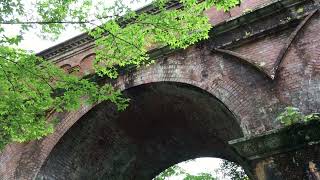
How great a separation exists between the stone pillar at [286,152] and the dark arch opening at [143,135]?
6.07 feet

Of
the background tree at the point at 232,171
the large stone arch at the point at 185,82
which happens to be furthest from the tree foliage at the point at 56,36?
the background tree at the point at 232,171

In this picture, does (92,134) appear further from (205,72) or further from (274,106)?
(274,106)

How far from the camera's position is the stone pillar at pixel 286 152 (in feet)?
19.2

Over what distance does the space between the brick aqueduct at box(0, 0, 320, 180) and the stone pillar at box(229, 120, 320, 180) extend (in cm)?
1

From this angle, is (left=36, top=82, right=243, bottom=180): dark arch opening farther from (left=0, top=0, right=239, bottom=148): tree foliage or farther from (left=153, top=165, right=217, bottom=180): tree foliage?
(left=153, top=165, right=217, bottom=180): tree foliage

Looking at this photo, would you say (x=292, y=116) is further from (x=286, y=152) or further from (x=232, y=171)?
(x=232, y=171)

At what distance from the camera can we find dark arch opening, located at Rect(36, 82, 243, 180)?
8766 millimetres

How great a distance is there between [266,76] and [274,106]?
2.01 feet

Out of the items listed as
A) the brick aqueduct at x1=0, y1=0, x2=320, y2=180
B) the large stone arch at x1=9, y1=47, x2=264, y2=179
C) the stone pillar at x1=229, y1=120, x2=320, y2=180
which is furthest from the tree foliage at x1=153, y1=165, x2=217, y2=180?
the stone pillar at x1=229, y1=120, x2=320, y2=180

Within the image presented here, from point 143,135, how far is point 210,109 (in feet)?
7.30

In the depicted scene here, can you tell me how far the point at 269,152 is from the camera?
6.18 m

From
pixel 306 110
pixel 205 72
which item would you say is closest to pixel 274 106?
pixel 306 110

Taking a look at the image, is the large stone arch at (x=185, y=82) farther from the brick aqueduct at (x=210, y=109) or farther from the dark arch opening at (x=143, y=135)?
the dark arch opening at (x=143, y=135)

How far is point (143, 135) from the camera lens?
10070 millimetres
